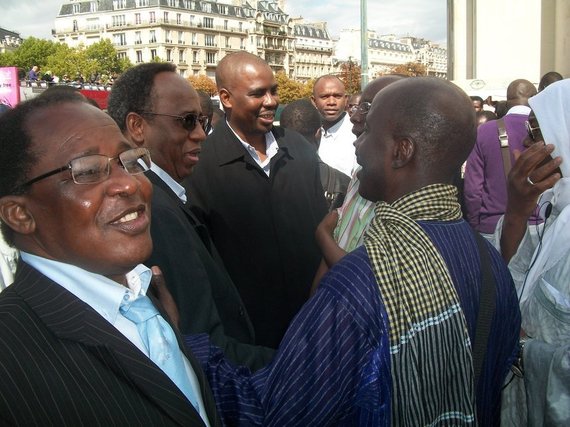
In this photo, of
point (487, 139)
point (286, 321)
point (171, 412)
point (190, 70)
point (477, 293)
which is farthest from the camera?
point (190, 70)

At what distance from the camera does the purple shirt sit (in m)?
5.16

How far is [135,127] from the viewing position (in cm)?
285

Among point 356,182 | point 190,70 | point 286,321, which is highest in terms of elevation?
point 190,70

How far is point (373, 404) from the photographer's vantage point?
5.56ft

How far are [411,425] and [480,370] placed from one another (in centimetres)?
34

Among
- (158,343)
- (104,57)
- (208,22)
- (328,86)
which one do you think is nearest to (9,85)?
(328,86)

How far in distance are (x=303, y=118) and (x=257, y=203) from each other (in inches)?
141

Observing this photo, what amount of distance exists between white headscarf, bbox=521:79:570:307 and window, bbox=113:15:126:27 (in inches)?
4534

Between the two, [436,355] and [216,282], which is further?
[216,282]

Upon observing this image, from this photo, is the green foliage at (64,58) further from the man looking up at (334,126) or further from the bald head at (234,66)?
the bald head at (234,66)

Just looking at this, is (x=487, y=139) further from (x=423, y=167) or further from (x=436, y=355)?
(x=436, y=355)

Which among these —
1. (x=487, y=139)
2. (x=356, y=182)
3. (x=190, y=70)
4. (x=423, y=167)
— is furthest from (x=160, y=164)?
(x=190, y=70)

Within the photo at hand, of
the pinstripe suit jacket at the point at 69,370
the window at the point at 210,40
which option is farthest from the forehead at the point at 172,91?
the window at the point at 210,40

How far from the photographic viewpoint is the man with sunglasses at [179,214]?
2227 mm
